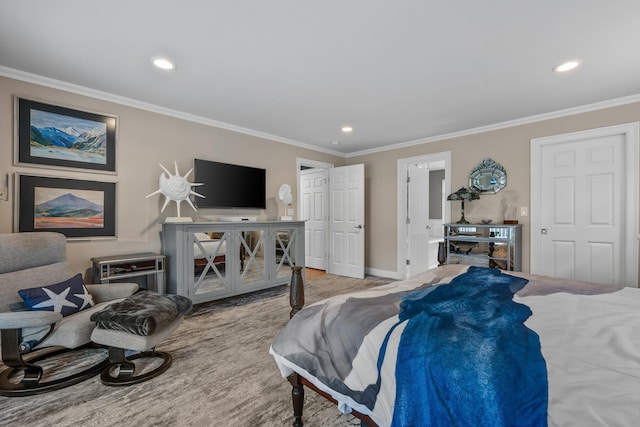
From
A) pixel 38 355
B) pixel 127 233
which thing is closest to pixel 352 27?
pixel 127 233

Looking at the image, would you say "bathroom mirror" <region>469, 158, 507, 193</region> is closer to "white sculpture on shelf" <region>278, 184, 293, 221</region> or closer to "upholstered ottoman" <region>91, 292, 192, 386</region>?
"white sculpture on shelf" <region>278, 184, 293, 221</region>

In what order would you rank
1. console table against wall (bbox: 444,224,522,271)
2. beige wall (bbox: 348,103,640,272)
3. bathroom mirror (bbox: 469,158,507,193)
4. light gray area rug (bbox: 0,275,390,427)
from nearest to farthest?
light gray area rug (bbox: 0,275,390,427) < beige wall (bbox: 348,103,640,272) < console table against wall (bbox: 444,224,522,271) < bathroom mirror (bbox: 469,158,507,193)

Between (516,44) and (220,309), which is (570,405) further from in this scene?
(220,309)

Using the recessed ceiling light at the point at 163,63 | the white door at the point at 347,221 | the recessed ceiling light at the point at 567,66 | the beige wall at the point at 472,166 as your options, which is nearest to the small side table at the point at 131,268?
the recessed ceiling light at the point at 163,63

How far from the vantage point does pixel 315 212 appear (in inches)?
224

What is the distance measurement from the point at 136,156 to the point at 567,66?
420 centimetres

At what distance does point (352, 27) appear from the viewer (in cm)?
193

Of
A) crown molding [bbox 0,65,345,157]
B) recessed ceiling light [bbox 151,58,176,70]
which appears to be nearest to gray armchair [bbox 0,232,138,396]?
crown molding [bbox 0,65,345,157]

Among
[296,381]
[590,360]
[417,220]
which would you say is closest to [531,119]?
[417,220]

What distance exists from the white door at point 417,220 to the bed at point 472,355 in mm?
3369

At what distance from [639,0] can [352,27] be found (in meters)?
1.63

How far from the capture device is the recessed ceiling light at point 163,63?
2.34 metres

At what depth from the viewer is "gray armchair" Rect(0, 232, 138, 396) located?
177cm

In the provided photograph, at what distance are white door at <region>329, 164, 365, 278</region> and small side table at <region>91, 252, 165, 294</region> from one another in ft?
9.87
